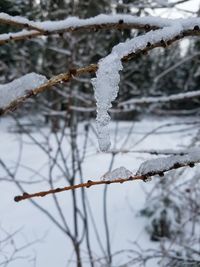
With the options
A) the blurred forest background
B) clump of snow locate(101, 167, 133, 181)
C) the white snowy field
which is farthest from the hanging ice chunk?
the white snowy field

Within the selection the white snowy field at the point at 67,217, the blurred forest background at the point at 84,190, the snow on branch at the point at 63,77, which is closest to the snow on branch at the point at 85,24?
the snow on branch at the point at 63,77

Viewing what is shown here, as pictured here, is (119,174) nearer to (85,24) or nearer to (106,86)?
(106,86)

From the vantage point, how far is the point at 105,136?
0.57 m

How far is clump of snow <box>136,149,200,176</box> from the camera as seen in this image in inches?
28.7

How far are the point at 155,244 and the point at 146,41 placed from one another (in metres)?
6.78

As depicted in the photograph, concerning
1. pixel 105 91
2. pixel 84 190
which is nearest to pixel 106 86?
pixel 105 91

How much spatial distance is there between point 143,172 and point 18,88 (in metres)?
0.24

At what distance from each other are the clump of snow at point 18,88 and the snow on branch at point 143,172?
156mm

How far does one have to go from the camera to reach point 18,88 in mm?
632

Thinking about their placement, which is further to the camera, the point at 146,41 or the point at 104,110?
the point at 146,41

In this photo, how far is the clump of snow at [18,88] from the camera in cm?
61

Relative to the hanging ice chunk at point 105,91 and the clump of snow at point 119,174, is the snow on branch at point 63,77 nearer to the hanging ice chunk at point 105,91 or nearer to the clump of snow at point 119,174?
the hanging ice chunk at point 105,91

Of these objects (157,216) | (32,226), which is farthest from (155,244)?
(32,226)

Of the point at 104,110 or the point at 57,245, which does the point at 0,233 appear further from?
the point at 104,110
